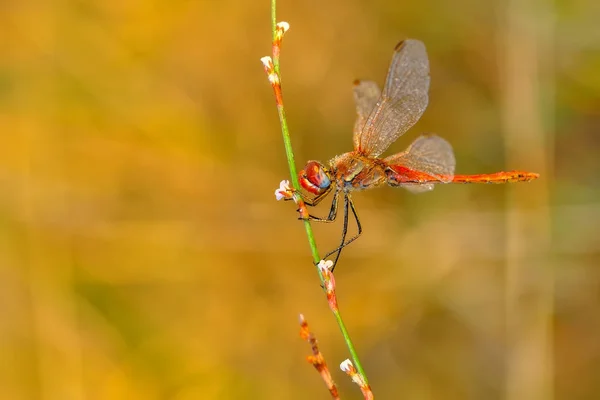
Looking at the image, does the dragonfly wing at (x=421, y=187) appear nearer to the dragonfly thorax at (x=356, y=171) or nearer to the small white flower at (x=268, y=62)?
the dragonfly thorax at (x=356, y=171)

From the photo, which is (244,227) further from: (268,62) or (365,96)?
(268,62)

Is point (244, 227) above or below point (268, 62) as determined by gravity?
below

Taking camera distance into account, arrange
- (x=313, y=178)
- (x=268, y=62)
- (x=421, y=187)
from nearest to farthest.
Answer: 1. (x=268, y=62)
2. (x=313, y=178)
3. (x=421, y=187)

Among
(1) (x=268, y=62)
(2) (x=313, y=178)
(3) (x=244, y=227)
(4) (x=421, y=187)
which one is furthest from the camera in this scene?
(3) (x=244, y=227)

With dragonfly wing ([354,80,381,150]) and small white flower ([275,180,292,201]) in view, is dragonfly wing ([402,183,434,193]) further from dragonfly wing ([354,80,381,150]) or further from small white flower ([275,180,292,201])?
small white flower ([275,180,292,201])

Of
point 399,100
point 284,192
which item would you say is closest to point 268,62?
point 284,192

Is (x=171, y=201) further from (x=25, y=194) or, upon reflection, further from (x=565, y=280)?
(x=565, y=280)

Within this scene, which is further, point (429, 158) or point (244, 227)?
point (244, 227)
